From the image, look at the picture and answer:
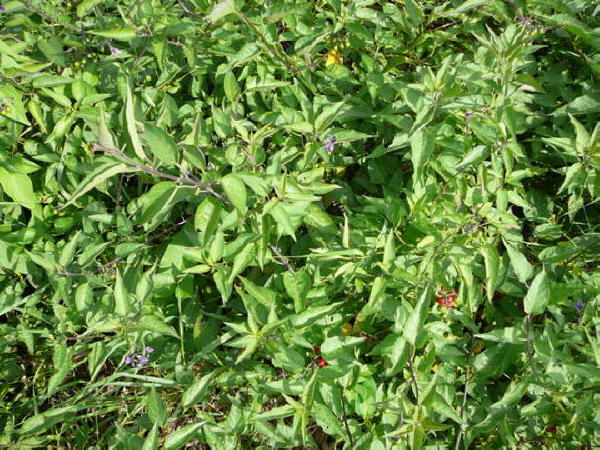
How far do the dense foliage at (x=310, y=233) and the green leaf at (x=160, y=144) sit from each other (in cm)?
7

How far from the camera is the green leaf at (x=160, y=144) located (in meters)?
1.29

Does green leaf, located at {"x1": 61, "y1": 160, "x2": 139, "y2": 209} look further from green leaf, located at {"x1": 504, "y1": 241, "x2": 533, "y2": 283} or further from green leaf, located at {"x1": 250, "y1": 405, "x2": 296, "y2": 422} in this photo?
green leaf, located at {"x1": 504, "y1": 241, "x2": 533, "y2": 283}

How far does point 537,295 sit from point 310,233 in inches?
32.0

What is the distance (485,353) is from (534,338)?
22cm

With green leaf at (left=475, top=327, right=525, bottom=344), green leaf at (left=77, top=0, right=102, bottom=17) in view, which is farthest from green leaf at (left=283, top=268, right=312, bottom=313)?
green leaf at (left=77, top=0, right=102, bottom=17)

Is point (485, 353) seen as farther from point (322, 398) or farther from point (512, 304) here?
point (322, 398)

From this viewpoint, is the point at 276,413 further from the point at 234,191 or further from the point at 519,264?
the point at 519,264

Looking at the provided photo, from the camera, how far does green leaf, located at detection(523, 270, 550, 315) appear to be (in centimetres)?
166

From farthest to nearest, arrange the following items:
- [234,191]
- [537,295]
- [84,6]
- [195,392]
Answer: [84,6] → [195,392] → [537,295] → [234,191]

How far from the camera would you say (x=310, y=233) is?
2004mm

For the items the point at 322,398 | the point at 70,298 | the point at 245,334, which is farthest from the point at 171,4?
the point at 322,398

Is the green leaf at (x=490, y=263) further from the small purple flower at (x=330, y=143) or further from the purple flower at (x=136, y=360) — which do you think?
the purple flower at (x=136, y=360)

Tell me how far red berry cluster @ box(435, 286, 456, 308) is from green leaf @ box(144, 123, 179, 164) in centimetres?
109

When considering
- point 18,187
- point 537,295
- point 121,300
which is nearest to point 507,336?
point 537,295
